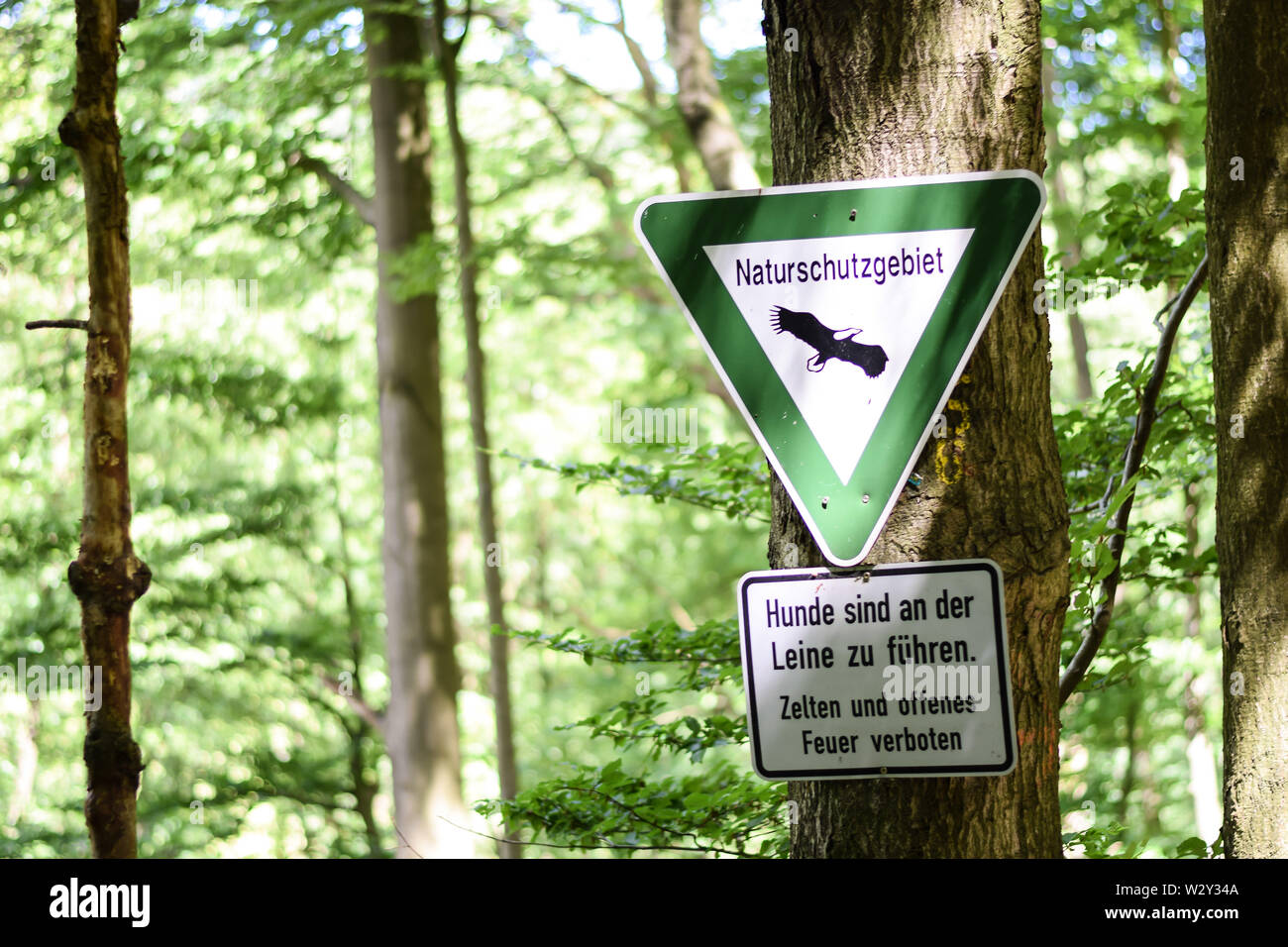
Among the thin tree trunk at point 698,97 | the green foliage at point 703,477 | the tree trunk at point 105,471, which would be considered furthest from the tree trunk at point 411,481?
the tree trunk at point 105,471

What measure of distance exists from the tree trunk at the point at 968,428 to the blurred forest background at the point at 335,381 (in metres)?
3.36

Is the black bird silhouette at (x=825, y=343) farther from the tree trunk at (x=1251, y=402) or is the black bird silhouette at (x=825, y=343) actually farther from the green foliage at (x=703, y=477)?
the green foliage at (x=703, y=477)

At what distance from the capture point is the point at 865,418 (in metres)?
1.70

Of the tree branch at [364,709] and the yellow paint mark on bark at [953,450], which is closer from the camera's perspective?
the yellow paint mark on bark at [953,450]

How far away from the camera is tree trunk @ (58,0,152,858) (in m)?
3.40

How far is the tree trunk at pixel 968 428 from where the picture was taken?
1.70 metres

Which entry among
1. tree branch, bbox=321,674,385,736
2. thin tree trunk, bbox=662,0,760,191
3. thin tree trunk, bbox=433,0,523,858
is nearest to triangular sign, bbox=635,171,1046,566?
thin tree trunk, bbox=662,0,760,191

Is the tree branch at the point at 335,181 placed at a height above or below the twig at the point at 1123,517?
above

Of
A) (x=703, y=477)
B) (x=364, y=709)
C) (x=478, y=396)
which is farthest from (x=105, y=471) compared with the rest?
(x=364, y=709)

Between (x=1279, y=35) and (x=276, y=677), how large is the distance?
13.7 meters

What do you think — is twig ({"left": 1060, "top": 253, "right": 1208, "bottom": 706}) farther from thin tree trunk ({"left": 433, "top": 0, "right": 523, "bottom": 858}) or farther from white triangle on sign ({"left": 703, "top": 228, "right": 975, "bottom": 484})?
thin tree trunk ({"left": 433, "top": 0, "right": 523, "bottom": 858})

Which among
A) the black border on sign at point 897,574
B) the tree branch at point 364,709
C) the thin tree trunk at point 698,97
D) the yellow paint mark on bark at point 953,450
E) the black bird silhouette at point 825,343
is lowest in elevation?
the tree branch at point 364,709
